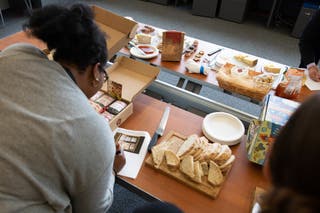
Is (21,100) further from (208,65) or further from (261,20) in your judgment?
(261,20)

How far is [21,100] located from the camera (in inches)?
28.1

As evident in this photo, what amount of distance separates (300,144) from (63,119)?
0.56 m

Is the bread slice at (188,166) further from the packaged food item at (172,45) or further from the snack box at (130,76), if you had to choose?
the packaged food item at (172,45)

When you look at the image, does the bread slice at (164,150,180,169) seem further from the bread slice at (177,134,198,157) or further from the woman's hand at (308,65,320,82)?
the woman's hand at (308,65,320,82)

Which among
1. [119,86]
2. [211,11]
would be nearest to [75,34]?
[119,86]

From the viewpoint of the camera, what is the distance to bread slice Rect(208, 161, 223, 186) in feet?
3.20

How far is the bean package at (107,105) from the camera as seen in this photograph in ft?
3.95

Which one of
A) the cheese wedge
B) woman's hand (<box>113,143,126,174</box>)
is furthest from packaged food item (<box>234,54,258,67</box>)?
woman's hand (<box>113,143,126,174</box>)

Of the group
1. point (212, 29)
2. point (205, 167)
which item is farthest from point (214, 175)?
point (212, 29)

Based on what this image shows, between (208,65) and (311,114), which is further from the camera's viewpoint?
(208,65)

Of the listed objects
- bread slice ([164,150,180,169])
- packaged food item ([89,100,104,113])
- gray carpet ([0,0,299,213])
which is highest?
packaged food item ([89,100,104,113])

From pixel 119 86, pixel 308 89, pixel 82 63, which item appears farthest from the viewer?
pixel 308 89

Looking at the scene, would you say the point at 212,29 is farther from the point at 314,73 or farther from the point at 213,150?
the point at 213,150

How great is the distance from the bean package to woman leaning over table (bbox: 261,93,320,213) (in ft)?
2.73
